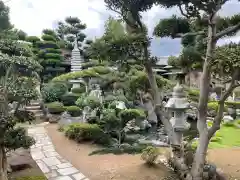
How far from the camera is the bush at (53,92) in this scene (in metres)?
16.8

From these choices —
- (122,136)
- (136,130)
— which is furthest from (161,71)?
(122,136)

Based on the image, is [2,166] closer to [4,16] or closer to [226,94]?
[4,16]

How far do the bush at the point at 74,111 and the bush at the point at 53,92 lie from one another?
398 cm

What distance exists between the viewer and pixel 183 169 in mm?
5125

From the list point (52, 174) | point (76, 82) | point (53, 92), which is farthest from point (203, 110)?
point (76, 82)

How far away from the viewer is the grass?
9.00 m

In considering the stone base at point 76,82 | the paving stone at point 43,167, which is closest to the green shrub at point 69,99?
the stone base at point 76,82

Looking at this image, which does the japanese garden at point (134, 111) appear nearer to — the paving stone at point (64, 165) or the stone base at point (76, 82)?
the paving stone at point (64, 165)

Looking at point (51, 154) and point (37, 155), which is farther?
point (51, 154)

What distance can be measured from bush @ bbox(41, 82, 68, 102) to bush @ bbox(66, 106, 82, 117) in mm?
3977

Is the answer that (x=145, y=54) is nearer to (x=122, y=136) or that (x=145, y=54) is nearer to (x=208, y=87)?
(x=208, y=87)

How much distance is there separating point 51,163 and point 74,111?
6466 millimetres

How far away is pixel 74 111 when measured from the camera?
1330 cm

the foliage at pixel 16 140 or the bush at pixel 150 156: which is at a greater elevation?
the foliage at pixel 16 140
